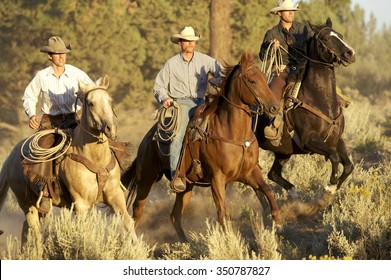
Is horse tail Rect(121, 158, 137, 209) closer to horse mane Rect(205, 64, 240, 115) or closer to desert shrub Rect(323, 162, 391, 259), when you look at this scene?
horse mane Rect(205, 64, 240, 115)

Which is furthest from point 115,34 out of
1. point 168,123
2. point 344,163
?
point 168,123

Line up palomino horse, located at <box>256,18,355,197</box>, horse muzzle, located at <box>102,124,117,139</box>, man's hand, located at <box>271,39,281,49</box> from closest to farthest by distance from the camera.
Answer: horse muzzle, located at <box>102,124,117,139</box> < palomino horse, located at <box>256,18,355,197</box> < man's hand, located at <box>271,39,281,49</box>

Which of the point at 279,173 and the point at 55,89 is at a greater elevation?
the point at 55,89

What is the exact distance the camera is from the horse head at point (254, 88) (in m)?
10.3

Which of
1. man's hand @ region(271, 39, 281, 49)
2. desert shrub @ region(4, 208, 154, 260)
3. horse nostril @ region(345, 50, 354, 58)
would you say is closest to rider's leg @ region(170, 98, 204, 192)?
desert shrub @ region(4, 208, 154, 260)

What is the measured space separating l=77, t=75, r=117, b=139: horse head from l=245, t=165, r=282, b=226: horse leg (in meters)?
2.02

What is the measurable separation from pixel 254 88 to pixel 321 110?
2003 mm

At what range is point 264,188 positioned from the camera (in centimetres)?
1068

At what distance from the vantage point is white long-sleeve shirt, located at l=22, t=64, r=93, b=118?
11.0m

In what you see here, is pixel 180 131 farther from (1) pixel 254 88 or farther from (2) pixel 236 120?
(1) pixel 254 88
